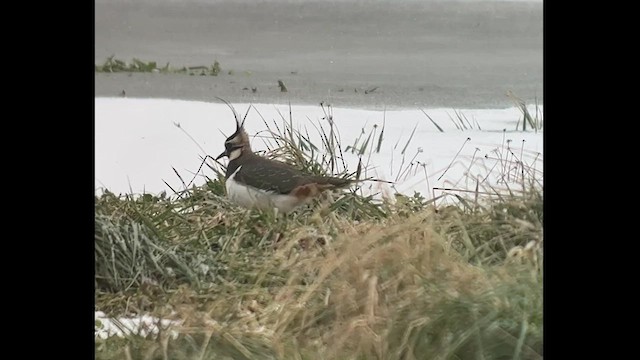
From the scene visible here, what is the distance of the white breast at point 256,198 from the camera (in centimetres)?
273

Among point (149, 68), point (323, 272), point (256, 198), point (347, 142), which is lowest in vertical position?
point (323, 272)

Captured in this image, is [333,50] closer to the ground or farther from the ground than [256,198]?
farther from the ground

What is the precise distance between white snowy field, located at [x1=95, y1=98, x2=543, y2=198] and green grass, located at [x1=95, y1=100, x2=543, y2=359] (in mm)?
31

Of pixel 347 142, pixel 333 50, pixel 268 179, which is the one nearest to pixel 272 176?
pixel 268 179

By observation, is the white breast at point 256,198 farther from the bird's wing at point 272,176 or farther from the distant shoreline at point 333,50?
the distant shoreline at point 333,50

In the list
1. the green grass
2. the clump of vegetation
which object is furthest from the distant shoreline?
the green grass

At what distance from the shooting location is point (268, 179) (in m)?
2.74

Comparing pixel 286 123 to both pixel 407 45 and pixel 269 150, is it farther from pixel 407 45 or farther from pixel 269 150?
pixel 407 45

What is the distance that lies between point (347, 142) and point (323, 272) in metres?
0.36

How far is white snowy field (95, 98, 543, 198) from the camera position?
273 cm

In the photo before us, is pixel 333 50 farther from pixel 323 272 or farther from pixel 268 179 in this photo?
pixel 323 272
